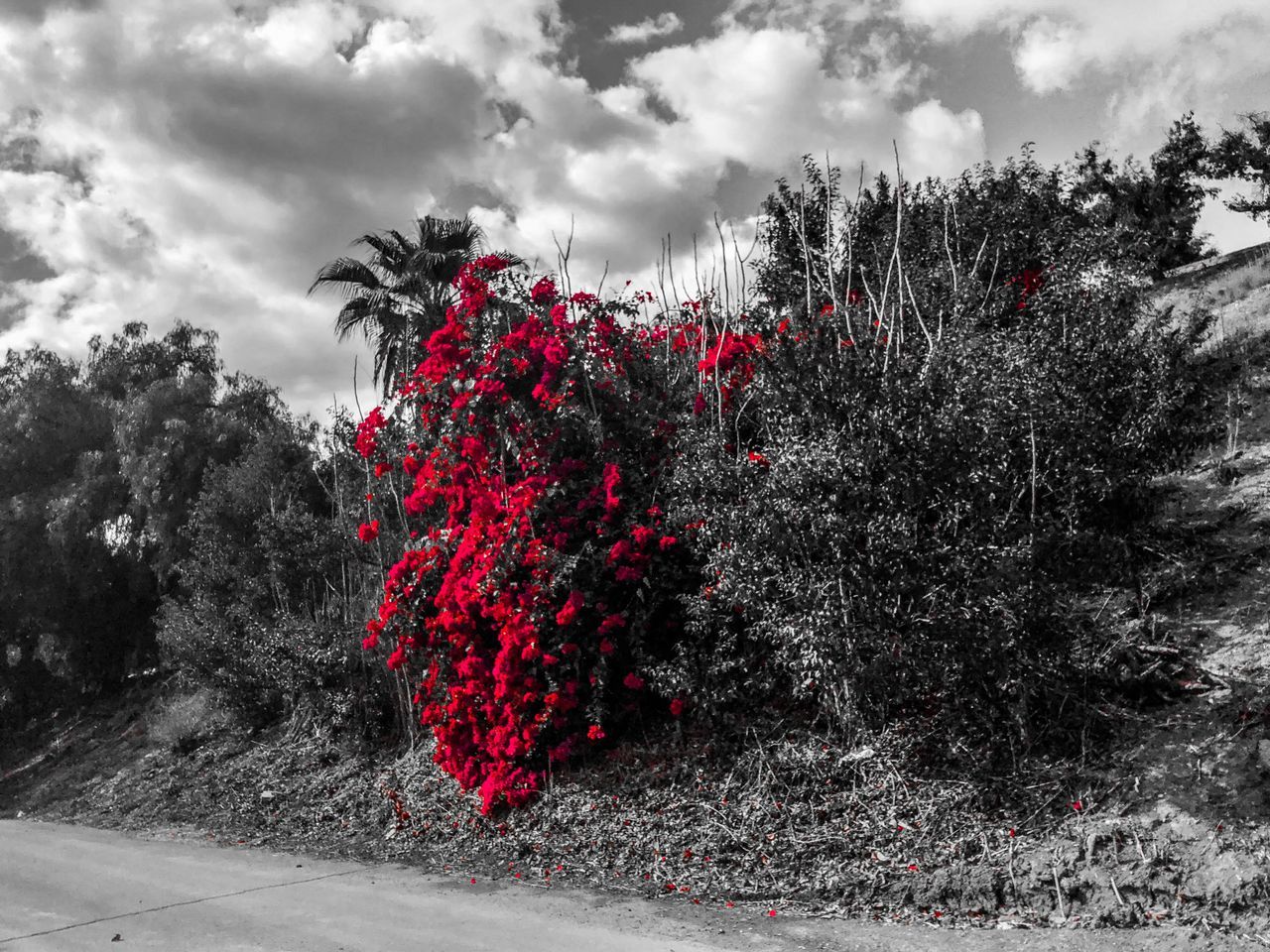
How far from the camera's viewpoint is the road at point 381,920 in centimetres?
527

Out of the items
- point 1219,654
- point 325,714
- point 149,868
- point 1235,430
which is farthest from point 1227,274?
point 149,868

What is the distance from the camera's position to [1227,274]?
19828mm

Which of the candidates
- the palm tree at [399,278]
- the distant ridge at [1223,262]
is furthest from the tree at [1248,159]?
the palm tree at [399,278]

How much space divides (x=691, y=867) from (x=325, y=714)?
767cm

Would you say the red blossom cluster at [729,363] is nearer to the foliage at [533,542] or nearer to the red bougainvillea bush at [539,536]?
the red bougainvillea bush at [539,536]

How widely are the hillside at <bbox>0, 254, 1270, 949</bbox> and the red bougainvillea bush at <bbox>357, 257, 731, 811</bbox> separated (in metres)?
0.65

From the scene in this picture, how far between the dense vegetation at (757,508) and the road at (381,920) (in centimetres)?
172

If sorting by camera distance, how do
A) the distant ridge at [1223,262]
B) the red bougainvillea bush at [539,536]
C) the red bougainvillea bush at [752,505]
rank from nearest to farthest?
1. the red bougainvillea bush at [752,505]
2. the red bougainvillea bush at [539,536]
3. the distant ridge at [1223,262]

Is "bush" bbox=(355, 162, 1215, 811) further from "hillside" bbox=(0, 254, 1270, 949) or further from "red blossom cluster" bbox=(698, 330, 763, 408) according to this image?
"hillside" bbox=(0, 254, 1270, 949)

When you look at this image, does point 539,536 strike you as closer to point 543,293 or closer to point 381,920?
point 543,293

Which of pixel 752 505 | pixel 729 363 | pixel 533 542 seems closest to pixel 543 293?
pixel 729 363

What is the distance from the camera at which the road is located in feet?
17.3

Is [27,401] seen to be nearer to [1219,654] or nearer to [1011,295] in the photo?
[1011,295]

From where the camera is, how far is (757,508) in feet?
21.7
